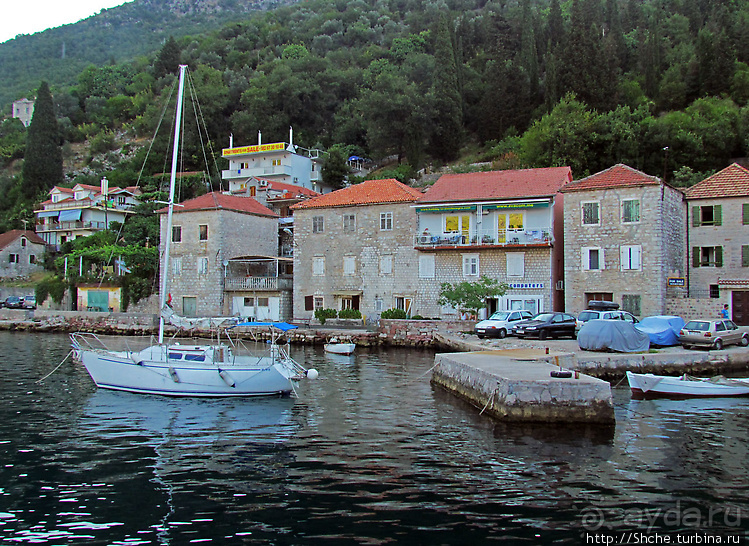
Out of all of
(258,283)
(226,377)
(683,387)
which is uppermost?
(258,283)

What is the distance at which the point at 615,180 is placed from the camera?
38.4 m

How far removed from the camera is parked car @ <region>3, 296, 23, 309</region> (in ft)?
200

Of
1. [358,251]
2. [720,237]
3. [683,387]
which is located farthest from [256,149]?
[683,387]

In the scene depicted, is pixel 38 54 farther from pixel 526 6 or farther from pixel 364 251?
pixel 364 251

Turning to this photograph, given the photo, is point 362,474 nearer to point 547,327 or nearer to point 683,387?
point 683,387

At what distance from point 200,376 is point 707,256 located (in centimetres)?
3248

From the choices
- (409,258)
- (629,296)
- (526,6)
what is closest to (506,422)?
(629,296)

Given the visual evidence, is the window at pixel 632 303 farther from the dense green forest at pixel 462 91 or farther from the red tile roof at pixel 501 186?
the dense green forest at pixel 462 91

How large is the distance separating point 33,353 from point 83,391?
1490 centimetres

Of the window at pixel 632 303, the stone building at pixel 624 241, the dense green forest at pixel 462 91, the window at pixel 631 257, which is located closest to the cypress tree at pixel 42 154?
the dense green forest at pixel 462 91

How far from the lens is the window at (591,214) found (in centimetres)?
3875

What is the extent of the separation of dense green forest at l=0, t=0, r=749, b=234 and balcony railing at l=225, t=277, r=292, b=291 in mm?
24831

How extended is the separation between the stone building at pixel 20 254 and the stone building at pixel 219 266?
28.5 meters

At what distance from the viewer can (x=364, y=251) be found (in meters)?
46.2
